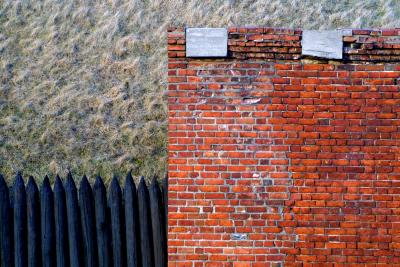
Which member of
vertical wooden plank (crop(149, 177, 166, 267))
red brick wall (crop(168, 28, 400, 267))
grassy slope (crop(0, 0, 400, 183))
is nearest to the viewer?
red brick wall (crop(168, 28, 400, 267))

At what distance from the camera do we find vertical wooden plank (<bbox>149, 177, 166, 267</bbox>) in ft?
20.4

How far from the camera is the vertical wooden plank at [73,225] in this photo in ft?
20.4

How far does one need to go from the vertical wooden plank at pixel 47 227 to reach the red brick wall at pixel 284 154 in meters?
1.55

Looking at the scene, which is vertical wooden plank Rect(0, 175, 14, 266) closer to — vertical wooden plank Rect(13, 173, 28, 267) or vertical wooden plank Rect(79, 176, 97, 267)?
vertical wooden plank Rect(13, 173, 28, 267)

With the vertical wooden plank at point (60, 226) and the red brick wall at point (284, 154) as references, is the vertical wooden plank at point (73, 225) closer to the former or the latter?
the vertical wooden plank at point (60, 226)

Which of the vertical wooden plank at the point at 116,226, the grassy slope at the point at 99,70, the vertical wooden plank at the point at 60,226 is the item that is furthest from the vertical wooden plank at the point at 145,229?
the grassy slope at the point at 99,70

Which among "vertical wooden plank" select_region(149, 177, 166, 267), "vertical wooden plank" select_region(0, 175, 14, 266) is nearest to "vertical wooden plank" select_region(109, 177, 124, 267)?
"vertical wooden plank" select_region(149, 177, 166, 267)

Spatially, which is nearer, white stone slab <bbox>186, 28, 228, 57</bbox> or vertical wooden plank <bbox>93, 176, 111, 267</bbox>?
white stone slab <bbox>186, 28, 228, 57</bbox>

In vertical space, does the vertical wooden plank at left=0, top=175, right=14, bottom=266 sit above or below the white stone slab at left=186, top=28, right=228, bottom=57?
below

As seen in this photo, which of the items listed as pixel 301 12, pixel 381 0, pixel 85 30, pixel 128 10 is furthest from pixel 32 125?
pixel 381 0

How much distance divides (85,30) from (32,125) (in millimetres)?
2809

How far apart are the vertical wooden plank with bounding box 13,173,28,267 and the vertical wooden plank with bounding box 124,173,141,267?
3.60 ft

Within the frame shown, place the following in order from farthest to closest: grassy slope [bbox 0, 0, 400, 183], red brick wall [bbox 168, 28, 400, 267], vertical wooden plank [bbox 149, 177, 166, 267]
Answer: grassy slope [bbox 0, 0, 400, 183] < vertical wooden plank [bbox 149, 177, 166, 267] < red brick wall [bbox 168, 28, 400, 267]

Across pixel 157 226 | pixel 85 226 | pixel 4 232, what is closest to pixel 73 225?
pixel 85 226
